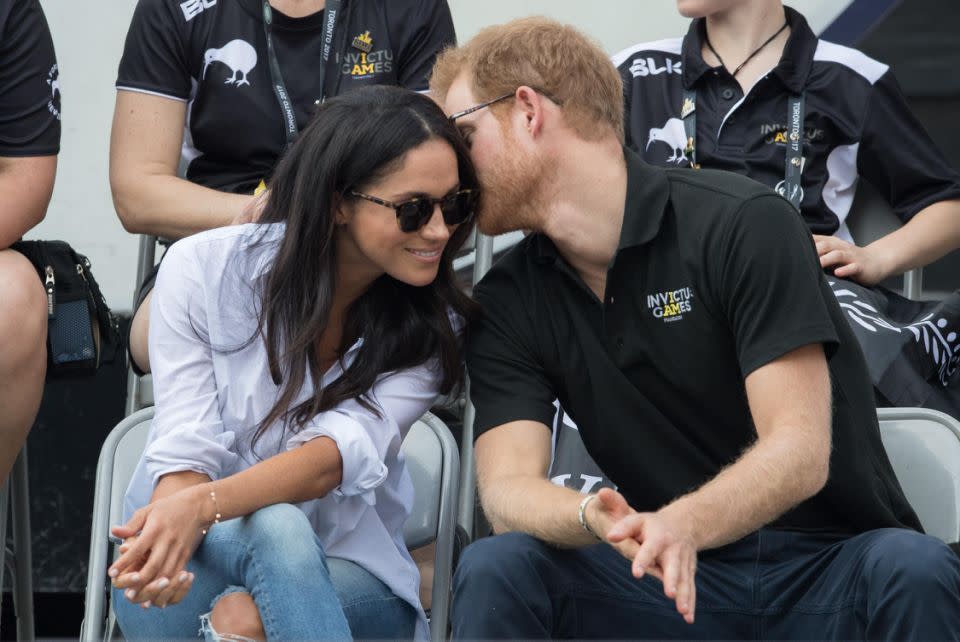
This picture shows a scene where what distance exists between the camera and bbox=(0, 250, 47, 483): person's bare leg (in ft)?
9.57

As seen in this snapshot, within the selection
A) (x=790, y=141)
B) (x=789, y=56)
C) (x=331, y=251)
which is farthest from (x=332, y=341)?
(x=789, y=56)

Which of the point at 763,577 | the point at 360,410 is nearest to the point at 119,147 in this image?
the point at 360,410

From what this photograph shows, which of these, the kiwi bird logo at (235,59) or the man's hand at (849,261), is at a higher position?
the kiwi bird logo at (235,59)

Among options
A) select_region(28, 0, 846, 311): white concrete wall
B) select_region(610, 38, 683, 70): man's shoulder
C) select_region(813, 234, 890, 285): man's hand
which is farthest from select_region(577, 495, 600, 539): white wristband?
select_region(28, 0, 846, 311): white concrete wall

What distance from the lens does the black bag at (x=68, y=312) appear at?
9.97ft

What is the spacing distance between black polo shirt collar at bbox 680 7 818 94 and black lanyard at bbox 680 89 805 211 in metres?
0.04

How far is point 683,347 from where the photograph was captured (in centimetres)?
248

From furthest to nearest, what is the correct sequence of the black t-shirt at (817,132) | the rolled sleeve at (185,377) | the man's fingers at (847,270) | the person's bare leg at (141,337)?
1. the black t-shirt at (817,132)
2. the man's fingers at (847,270)
3. the person's bare leg at (141,337)
4. the rolled sleeve at (185,377)

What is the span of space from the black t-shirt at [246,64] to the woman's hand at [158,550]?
1245 mm

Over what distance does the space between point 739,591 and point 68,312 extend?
150 cm

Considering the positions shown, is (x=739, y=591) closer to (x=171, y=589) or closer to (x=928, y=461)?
(x=928, y=461)

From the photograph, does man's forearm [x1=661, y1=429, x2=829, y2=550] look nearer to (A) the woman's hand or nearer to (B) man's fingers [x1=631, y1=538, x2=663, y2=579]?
(B) man's fingers [x1=631, y1=538, x2=663, y2=579]

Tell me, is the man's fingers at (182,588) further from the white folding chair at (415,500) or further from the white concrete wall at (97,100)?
the white concrete wall at (97,100)

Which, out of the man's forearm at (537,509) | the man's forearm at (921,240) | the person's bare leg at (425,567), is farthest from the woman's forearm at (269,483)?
the man's forearm at (921,240)
